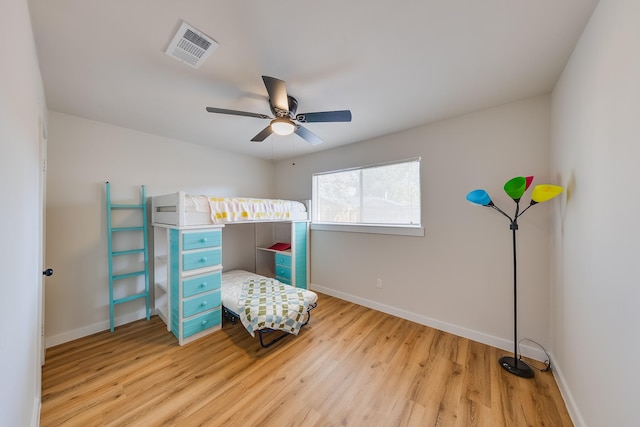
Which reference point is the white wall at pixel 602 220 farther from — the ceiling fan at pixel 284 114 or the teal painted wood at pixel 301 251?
the teal painted wood at pixel 301 251

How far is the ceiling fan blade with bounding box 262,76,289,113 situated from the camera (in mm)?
1396

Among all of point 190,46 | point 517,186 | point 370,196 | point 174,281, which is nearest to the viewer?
point 190,46

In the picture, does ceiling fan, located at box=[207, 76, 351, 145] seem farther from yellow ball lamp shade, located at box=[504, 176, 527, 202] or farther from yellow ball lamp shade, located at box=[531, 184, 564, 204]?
yellow ball lamp shade, located at box=[531, 184, 564, 204]

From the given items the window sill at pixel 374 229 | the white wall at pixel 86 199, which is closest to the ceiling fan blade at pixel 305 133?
the window sill at pixel 374 229

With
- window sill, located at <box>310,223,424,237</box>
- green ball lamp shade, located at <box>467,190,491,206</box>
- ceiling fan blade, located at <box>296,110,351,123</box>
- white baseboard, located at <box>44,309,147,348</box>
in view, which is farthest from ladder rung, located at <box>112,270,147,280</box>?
green ball lamp shade, located at <box>467,190,491,206</box>

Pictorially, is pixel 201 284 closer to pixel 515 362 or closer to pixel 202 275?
pixel 202 275

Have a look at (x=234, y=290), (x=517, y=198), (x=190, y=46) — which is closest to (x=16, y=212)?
(x=190, y=46)

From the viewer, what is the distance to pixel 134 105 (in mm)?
2086

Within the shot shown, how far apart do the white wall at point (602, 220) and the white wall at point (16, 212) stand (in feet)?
7.83

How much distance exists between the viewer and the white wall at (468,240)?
77.8 inches

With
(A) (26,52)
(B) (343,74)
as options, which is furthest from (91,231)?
(B) (343,74)

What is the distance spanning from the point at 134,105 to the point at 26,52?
105cm

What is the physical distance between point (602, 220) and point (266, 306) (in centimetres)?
252

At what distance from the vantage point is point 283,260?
356 cm
